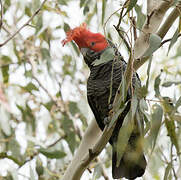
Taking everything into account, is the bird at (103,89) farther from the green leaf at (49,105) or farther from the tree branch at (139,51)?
the green leaf at (49,105)

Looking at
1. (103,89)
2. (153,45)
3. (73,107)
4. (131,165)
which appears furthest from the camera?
(73,107)

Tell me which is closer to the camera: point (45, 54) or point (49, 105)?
point (45, 54)

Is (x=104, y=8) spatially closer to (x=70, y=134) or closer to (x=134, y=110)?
(x=134, y=110)

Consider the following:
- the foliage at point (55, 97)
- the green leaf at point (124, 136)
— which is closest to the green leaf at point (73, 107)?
the foliage at point (55, 97)

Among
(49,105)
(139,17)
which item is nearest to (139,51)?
(139,17)

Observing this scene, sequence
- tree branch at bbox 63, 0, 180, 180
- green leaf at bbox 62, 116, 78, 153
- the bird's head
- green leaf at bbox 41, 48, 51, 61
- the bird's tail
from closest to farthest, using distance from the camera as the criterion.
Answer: tree branch at bbox 63, 0, 180, 180 < the bird's tail < the bird's head < green leaf at bbox 62, 116, 78, 153 < green leaf at bbox 41, 48, 51, 61

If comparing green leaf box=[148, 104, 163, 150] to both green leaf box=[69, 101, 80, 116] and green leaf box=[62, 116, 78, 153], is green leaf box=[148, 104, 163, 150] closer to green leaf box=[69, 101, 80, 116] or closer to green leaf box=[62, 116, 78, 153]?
green leaf box=[62, 116, 78, 153]

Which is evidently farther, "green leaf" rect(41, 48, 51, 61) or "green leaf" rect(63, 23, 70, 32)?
"green leaf" rect(41, 48, 51, 61)

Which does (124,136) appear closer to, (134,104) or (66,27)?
(134,104)

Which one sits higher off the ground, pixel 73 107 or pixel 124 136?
pixel 124 136

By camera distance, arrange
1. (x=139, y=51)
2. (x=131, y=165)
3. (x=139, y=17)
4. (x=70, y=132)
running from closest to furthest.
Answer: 1. (x=139, y=51)
2. (x=139, y=17)
3. (x=131, y=165)
4. (x=70, y=132)

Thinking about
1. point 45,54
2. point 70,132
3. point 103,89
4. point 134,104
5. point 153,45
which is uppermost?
point 153,45

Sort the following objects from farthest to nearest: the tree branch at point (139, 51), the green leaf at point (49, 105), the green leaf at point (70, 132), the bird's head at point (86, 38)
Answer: the green leaf at point (49, 105)
the green leaf at point (70, 132)
the bird's head at point (86, 38)
the tree branch at point (139, 51)

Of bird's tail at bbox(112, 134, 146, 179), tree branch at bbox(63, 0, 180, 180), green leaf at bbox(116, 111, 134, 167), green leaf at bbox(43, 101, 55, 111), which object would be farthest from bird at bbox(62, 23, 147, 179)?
green leaf at bbox(116, 111, 134, 167)
